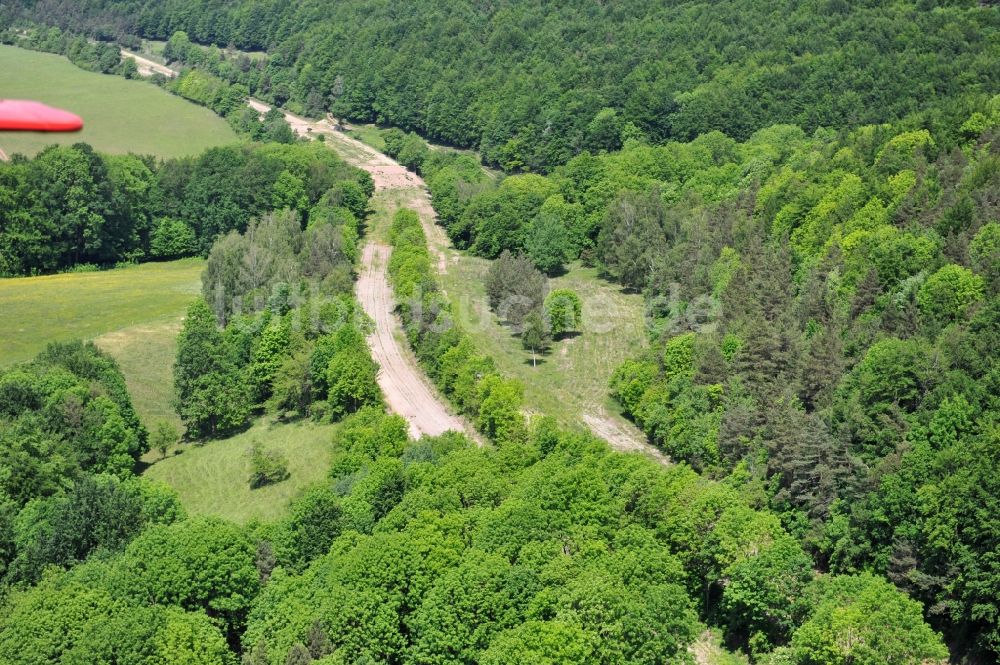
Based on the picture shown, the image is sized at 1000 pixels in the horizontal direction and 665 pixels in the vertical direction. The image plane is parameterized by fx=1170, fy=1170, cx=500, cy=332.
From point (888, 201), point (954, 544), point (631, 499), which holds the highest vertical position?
point (888, 201)

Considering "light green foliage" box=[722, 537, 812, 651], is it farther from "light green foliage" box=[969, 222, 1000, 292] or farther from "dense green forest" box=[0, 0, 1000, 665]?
"light green foliage" box=[969, 222, 1000, 292]

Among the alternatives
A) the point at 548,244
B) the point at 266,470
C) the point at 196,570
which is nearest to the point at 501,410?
the point at 266,470

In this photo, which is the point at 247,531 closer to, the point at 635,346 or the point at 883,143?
the point at 635,346

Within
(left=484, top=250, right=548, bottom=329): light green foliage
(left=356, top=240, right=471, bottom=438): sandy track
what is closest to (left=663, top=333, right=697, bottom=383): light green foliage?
(left=356, top=240, right=471, bottom=438): sandy track

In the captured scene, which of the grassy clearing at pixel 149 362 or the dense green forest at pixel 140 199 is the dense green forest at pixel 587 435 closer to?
the dense green forest at pixel 140 199

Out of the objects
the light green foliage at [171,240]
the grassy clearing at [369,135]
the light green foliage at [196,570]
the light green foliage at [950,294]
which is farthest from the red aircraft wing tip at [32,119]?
the grassy clearing at [369,135]

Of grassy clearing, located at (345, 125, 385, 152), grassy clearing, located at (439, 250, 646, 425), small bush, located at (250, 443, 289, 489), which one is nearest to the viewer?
small bush, located at (250, 443, 289, 489)

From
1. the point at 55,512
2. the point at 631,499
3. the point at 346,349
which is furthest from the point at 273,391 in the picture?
the point at 631,499
